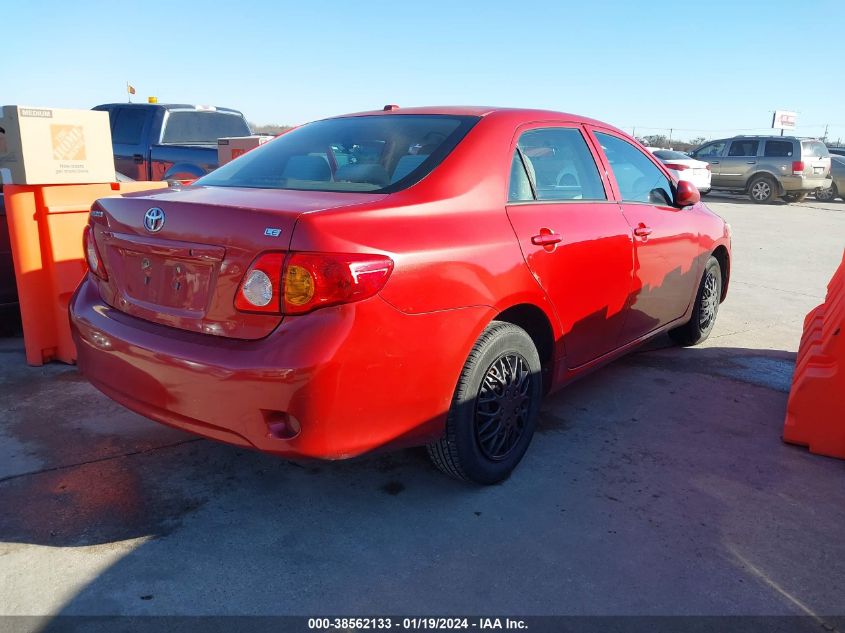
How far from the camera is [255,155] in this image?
3.36 m

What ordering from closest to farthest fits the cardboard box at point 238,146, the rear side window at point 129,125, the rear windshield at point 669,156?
the cardboard box at point 238,146 → the rear side window at point 129,125 → the rear windshield at point 669,156

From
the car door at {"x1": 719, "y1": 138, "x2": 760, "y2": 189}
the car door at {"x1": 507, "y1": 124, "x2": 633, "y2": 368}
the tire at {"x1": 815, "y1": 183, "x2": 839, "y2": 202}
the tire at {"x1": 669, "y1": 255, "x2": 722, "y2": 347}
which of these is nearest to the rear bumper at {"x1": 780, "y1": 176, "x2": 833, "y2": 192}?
the car door at {"x1": 719, "y1": 138, "x2": 760, "y2": 189}

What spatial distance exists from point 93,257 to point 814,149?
20.2 metres

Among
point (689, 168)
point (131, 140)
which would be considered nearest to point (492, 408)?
point (131, 140)

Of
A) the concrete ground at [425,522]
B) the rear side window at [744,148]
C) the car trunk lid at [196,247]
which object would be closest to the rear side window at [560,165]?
the car trunk lid at [196,247]

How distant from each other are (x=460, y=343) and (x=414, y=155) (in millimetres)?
866

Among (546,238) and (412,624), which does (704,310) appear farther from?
(412,624)

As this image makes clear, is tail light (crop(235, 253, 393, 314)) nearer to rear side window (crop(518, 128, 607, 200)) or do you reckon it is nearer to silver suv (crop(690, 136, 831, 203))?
rear side window (crop(518, 128, 607, 200))

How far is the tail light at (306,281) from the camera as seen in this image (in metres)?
2.20

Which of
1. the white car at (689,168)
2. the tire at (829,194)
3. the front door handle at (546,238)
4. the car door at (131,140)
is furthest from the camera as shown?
the tire at (829,194)

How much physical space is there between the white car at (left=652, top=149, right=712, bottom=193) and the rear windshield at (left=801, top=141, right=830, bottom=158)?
247cm

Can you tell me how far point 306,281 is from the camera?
220 cm

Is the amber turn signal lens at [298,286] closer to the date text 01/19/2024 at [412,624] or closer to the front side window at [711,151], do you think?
the date text 01/19/2024 at [412,624]

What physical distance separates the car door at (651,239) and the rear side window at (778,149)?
16.3m
